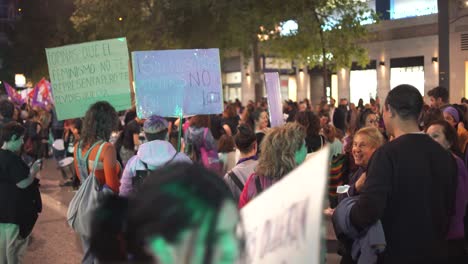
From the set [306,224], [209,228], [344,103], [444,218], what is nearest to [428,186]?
[444,218]

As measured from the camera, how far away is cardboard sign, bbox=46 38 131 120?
6.62 metres

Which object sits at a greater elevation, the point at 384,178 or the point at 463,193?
the point at 384,178

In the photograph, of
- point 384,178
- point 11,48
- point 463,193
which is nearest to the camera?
point 384,178

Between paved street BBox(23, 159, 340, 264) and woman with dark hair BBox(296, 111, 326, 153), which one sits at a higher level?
woman with dark hair BBox(296, 111, 326, 153)

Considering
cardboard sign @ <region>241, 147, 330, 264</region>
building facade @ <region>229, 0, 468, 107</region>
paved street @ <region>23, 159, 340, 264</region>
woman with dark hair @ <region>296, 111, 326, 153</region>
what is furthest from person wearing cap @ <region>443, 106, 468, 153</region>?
building facade @ <region>229, 0, 468, 107</region>

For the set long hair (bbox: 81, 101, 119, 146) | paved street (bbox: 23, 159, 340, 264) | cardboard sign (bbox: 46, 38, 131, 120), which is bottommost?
paved street (bbox: 23, 159, 340, 264)

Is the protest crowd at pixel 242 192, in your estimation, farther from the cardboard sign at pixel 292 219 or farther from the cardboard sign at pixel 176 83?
the cardboard sign at pixel 176 83

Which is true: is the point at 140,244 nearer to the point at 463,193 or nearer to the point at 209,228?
the point at 209,228

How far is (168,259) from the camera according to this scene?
126cm

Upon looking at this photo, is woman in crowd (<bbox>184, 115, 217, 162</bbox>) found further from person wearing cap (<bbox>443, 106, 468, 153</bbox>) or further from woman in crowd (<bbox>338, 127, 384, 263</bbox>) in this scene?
woman in crowd (<bbox>338, 127, 384, 263</bbox>)

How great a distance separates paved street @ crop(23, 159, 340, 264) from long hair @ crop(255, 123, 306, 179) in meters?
3.34

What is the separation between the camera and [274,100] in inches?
309

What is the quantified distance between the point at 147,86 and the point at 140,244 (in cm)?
533

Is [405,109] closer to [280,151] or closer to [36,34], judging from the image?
[280,151]
